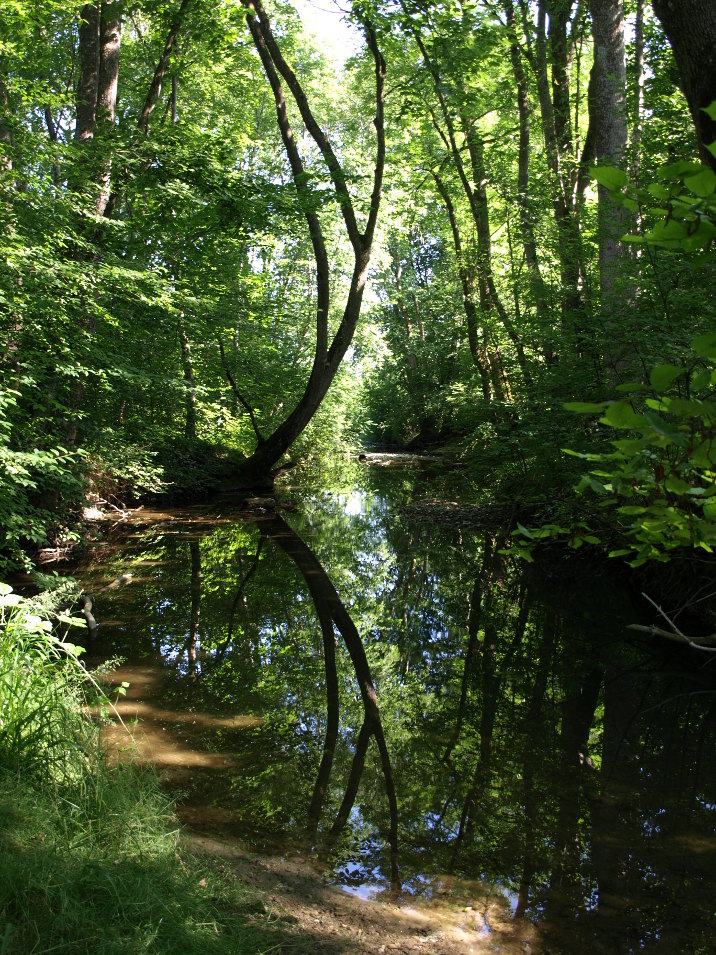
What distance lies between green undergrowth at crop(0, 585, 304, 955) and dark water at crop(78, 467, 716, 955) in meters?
0.69

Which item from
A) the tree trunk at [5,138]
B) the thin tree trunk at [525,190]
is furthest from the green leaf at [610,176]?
the thin tree trunk at [525,190]

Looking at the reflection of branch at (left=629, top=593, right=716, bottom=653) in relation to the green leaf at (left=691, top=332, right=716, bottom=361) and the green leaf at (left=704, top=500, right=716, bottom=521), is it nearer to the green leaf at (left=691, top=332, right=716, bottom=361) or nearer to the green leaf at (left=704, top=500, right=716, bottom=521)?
the green leaf at (left=704, top=500, right=716, bottom=521)

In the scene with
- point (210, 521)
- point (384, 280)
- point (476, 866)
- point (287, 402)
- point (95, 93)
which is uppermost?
point (384, 280)

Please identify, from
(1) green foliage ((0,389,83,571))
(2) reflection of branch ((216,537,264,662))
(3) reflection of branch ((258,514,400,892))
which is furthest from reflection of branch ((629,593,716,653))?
(1) green foliage ((0,389,83,571))

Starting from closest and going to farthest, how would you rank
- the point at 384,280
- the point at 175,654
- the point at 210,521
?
the point at 175,654
the point at 210,521
the point at 384,280

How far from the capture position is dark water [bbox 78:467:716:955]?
3.35m

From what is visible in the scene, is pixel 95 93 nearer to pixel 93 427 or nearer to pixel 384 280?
pixel 93 427

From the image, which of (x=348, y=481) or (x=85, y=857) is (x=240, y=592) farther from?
(x=348, y=481)

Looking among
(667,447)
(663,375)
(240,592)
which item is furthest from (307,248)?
(663,375)

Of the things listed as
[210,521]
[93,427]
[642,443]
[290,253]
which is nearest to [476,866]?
[642,443]

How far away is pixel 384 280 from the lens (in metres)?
33.1

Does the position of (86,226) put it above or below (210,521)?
above

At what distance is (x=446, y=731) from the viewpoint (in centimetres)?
496

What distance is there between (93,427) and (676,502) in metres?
8.98
